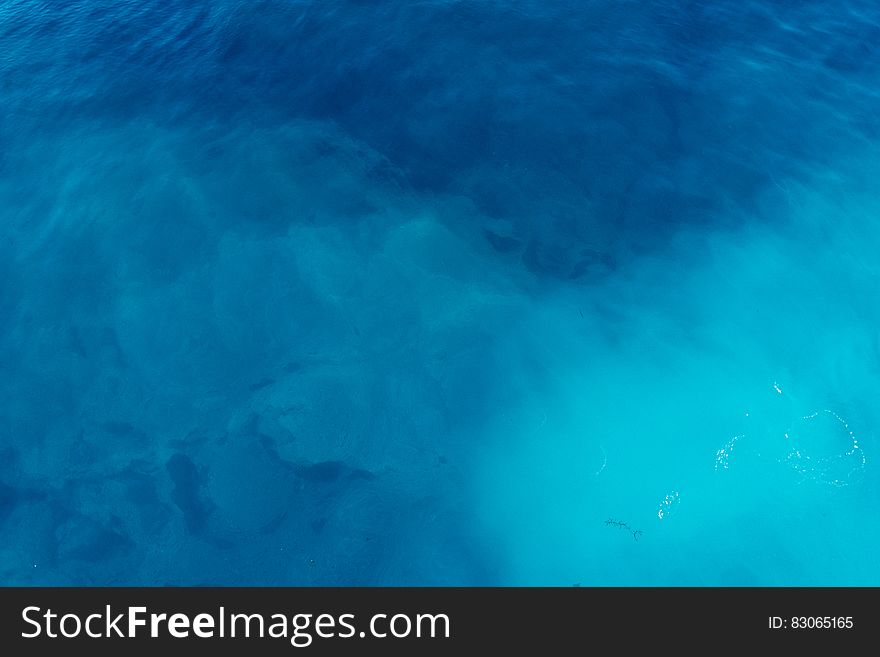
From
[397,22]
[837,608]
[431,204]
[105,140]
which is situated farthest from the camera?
[397,22]

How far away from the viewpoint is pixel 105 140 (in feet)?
188

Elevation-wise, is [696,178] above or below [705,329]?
above

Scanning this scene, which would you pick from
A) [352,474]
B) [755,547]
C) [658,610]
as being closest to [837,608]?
[755,547]

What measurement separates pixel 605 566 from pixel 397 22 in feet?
202

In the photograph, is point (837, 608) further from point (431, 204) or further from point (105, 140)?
point (105, 140)

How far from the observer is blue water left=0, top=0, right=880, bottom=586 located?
36.2 m

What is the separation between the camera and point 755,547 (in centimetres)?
3500

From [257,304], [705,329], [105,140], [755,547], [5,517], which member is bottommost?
[755,547]

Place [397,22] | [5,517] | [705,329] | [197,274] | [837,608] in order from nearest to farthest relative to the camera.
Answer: [837,608] < [5,517] < [705,329] < [197,274] < [397,22]

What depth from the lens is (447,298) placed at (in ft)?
150

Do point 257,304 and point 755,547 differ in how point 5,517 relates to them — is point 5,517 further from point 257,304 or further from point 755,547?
point 755,547

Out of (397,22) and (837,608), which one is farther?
(397,22)

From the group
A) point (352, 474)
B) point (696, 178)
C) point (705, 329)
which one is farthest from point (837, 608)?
point (696, 178)

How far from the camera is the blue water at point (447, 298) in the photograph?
36.2 meters
